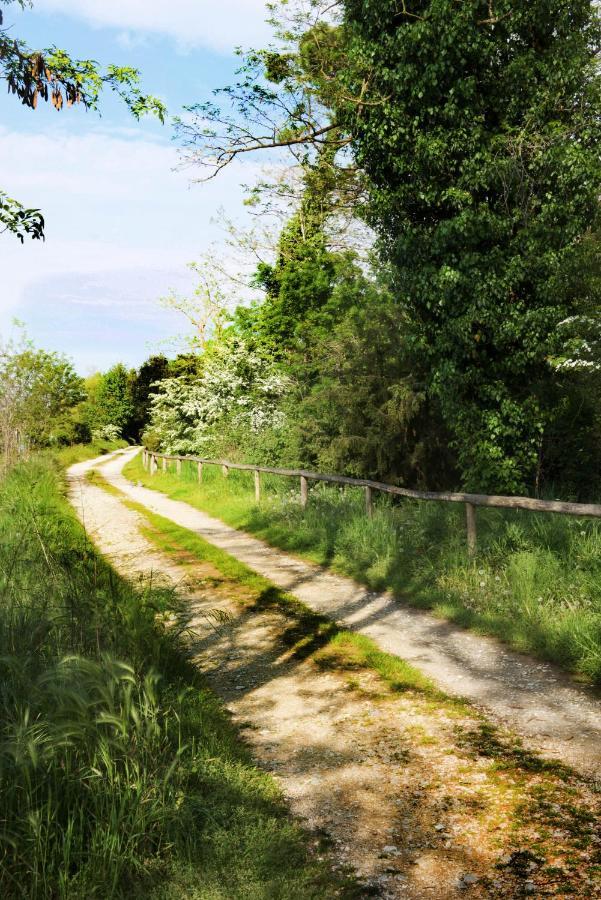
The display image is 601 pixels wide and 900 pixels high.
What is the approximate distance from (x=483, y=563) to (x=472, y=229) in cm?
663

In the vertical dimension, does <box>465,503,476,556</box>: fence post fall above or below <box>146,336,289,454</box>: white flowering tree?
below

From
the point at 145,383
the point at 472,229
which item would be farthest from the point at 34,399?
the point at 472,229

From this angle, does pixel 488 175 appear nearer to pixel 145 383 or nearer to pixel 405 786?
pixel 405 786

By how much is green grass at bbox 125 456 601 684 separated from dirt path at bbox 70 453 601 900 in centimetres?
157

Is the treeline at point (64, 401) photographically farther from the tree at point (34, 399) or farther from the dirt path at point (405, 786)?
the dirt path at point (405, 786)

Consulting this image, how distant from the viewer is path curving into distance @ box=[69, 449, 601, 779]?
4.52m

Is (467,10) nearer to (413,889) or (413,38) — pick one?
(413,38)

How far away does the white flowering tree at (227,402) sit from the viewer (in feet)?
79.9

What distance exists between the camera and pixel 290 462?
1747 cm

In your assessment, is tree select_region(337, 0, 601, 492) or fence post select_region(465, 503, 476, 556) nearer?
fence post select_region(465, 503, 476, 556)

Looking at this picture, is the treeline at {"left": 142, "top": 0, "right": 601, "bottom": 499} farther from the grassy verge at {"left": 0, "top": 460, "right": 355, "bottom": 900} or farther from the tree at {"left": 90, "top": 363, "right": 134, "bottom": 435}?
the tree at {"left": 90, "top": 363, "right": 134, "bottom": 435}

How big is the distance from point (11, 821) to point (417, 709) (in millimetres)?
2976

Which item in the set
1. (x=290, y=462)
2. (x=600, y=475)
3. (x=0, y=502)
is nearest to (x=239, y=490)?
(x=290, y=462)

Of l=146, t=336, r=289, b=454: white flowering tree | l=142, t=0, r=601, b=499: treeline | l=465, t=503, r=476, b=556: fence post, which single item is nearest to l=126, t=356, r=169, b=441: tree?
l=146, t=336, r=289, b=454: white flowering tree
